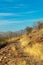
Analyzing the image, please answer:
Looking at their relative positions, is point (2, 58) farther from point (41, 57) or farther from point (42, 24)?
point (42, 24)

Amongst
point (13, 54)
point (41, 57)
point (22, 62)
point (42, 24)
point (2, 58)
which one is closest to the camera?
point (22, 62)

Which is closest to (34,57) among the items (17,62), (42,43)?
(17,62)

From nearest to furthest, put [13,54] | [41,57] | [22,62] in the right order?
[22,62], [41,57], [13,54]

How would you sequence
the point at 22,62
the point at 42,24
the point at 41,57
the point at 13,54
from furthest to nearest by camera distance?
the point at 42,24 < the point at 13,54 < the point at 41,57 < the point at 22,62

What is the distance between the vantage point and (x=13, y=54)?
2819cm

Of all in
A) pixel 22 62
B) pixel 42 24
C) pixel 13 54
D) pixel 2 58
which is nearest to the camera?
pixel 22 62

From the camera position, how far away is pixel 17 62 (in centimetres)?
2258

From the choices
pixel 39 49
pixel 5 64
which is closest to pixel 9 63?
pixel 5 64

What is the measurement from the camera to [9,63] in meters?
23.0

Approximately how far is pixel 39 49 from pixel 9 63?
16.2 feet

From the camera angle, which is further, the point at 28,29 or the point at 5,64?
the point at 28,29

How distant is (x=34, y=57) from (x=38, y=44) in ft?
14.0

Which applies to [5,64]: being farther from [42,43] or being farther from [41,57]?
[42,43]

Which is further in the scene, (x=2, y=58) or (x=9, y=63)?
(x=2, y=58)
